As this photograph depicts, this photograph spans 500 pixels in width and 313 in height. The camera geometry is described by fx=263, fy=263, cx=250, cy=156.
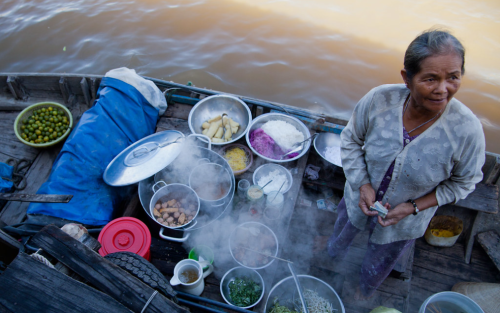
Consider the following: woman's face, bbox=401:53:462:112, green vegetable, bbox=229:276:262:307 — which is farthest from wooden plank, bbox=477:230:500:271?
green vegetable, bbox=229:276:262:307

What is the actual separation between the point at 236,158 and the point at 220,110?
3.16 ft

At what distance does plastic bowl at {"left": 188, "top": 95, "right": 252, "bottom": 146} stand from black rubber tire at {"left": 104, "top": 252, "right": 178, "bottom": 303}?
214cm

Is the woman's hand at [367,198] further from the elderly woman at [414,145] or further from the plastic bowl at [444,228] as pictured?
the plastic bowl at [444,228]

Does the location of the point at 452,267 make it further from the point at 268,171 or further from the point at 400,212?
the point at 268,171

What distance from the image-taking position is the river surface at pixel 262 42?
6.91 m

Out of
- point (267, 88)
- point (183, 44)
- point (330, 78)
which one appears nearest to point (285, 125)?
point (267, 88)

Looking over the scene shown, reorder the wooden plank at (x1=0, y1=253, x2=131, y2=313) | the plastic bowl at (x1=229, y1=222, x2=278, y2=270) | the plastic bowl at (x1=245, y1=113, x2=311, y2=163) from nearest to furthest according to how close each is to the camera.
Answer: the wooden plank at (x1=0, y1=253, x2=131, y2=313) → the plastic bowl at (x1=229, y1=222, x2=278, y2=270) → the plastic bowl at (x1=245, y1=113, x2=311, y2=163)

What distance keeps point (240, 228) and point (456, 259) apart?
2826mm

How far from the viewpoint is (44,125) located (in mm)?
3850

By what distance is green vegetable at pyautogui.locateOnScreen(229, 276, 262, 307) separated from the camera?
2480 millimetres

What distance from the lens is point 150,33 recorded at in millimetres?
8055

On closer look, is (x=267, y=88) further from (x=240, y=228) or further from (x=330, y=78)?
(x=240, y=228)

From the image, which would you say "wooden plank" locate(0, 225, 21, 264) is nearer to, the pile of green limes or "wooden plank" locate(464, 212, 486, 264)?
the pile of green limes

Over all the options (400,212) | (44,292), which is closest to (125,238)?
(44,292)
